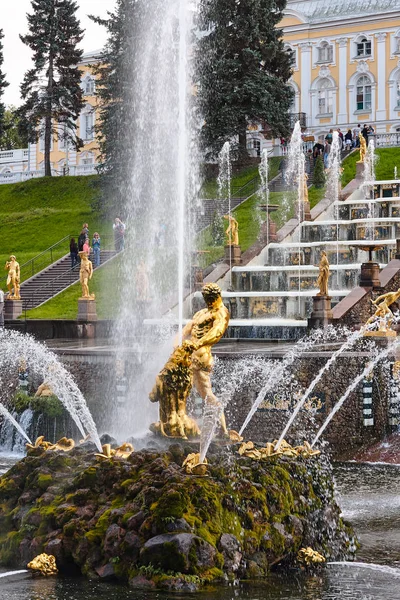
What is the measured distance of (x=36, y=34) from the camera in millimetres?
55438

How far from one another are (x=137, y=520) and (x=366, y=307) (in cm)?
1625

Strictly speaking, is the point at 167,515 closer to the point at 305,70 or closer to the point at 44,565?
the point at 44,565

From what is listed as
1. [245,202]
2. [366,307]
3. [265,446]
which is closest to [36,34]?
[245,202]

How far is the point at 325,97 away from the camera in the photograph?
207ft

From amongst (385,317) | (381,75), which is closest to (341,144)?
(381,75)

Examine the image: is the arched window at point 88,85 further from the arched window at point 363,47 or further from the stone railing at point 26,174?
the arched window at point 363,47

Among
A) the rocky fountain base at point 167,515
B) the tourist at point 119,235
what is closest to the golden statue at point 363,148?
the tourist at point 119,235

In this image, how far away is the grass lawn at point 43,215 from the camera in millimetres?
44062

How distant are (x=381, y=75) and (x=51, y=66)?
17.4 m

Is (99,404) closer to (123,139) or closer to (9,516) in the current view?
(9,516)

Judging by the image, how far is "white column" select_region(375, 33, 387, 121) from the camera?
6122 centimetres

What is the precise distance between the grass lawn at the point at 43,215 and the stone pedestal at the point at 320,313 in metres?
15.8

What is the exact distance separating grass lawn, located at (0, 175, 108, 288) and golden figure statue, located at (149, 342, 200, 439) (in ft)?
89.1

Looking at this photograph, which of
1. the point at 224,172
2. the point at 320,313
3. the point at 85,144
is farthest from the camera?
the point at 85,144
